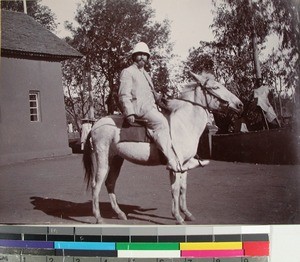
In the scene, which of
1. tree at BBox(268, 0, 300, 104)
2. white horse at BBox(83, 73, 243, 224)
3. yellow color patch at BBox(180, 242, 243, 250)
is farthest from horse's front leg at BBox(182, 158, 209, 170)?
tree at BBox(268, 0, 300, 104)

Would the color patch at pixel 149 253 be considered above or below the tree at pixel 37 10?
below

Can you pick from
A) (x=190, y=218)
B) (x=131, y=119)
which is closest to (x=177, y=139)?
(x=131, y=119)

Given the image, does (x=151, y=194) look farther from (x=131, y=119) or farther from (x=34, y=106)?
(x=34, y=106)

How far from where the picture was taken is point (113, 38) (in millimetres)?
2051

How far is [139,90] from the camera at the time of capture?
202 centimetres

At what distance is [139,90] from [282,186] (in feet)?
2.07

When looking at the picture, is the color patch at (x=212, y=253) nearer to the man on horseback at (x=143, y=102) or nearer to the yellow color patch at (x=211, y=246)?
the yellow color patch at (x=211, y=246)

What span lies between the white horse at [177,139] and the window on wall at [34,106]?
237 mm

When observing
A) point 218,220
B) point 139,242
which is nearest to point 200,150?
point 218,220

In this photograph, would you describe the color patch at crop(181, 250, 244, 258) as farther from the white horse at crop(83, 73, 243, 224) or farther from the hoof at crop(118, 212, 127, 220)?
the hoof at crop(118, 212, 127, 220)

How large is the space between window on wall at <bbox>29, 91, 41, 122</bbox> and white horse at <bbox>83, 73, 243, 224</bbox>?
237 millimetres

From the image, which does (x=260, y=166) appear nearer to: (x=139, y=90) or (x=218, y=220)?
(x=218, y=220)

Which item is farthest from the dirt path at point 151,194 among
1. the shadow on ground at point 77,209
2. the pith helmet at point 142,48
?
the pith helmet at point 142,48

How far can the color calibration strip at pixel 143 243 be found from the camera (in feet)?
6.35
